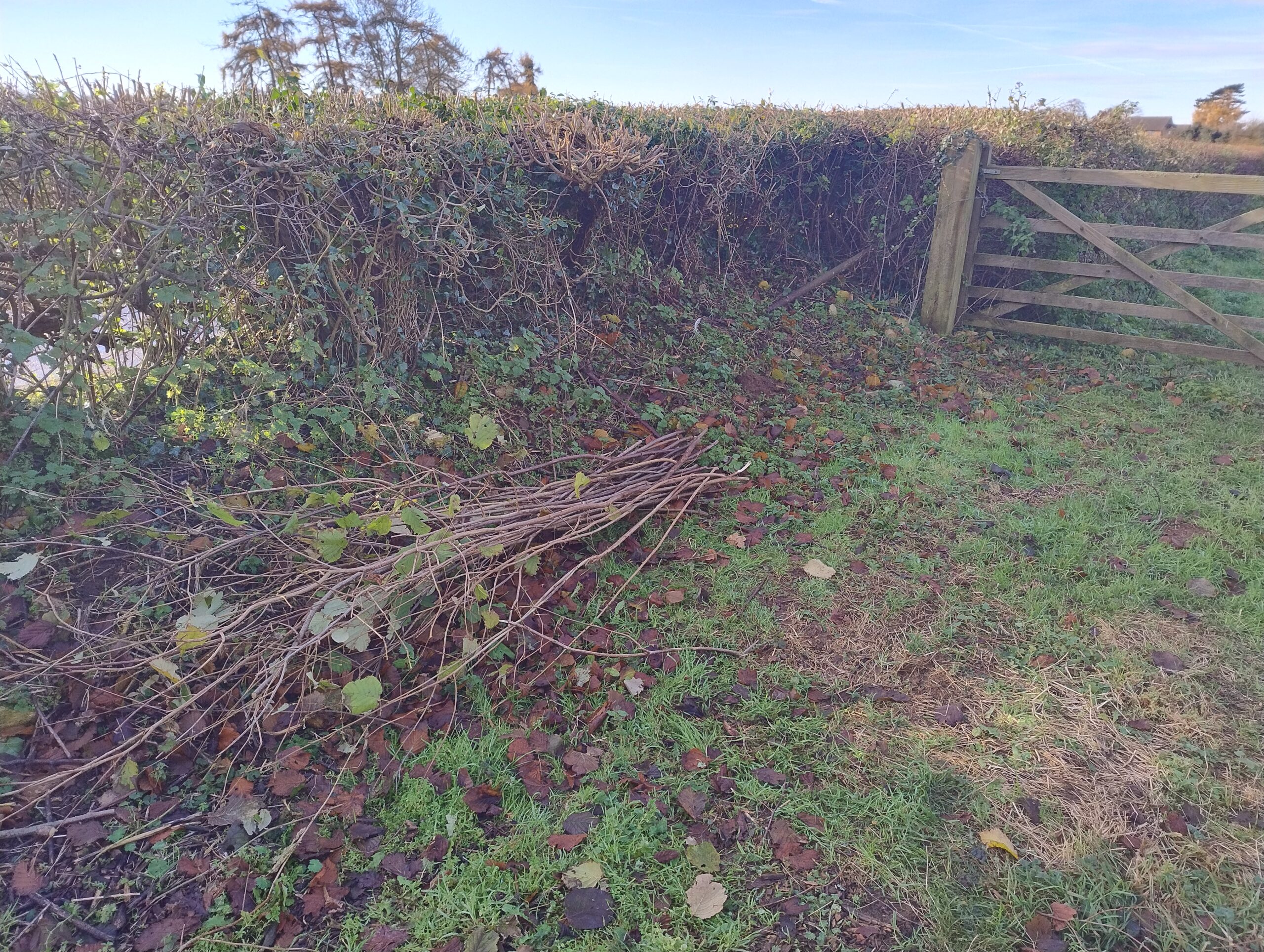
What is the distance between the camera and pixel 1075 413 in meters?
5.92

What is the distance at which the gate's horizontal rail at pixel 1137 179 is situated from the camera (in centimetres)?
596

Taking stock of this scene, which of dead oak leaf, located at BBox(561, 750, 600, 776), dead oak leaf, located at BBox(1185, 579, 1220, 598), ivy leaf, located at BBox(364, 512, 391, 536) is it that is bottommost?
dead oak leaf, located at BBox(561, 750, 600, 776)

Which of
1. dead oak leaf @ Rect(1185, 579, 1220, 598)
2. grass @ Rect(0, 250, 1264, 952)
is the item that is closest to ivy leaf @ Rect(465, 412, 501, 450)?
grass @ Rect(0, 250, 1264, 952)

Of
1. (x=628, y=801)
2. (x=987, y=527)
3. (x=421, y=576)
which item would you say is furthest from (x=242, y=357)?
(x=987, y=527)

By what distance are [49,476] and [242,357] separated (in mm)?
1156

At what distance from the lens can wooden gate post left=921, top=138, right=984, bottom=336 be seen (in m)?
7.23

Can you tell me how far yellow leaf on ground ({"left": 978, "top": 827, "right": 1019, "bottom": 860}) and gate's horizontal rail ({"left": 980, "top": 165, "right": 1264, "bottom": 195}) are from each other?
599cm

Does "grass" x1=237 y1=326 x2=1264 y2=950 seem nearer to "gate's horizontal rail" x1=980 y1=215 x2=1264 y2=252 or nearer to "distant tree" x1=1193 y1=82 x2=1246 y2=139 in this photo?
"gate's horizontal rail" x1=980 y1=215 x2=1264 y2=252

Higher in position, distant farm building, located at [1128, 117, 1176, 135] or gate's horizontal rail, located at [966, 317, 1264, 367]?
distant farm building, located at [1128, 117, 1176, 135]

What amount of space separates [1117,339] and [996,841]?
6.24 metres

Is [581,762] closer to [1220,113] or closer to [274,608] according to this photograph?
[274,608]

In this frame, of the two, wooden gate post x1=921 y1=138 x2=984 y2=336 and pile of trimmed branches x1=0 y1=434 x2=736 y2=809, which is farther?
wooden gate post x1=921 y1=138 x2=984 y2=336

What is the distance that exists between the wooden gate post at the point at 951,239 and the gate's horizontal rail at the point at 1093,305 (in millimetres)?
253

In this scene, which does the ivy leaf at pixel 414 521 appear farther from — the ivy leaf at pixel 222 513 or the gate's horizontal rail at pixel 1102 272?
the gate's horizontal rail at pixel 1102 272
